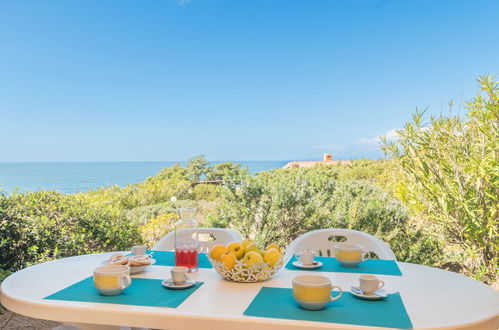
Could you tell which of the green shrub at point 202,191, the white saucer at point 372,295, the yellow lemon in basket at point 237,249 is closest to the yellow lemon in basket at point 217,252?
the yellow lemon in basket at point 237,249

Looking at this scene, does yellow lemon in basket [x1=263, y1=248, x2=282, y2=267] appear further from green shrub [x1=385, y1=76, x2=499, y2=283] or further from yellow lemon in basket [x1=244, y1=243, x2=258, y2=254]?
green shrub [x1=385, y1=76, x2=499, y2=283]

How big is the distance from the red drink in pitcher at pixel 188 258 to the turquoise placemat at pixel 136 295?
0.20 m

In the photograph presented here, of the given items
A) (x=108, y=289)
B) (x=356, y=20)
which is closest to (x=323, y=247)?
(x=108, y=289)

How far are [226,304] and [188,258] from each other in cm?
45

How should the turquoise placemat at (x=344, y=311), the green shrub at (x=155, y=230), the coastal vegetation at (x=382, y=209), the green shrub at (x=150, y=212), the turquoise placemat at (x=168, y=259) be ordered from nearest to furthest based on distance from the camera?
the turquoise placemat at (x=344, y=311) → the turquoise placemat at (x=168, y=259) → the coastal vegetation at (x=382, y=209) → the green shrub at (x=155, y=230) → the green shrub at (x=150, y=212)

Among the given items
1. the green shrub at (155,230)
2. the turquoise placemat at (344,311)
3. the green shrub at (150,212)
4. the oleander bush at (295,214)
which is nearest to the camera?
the turquoise placemat at (344,311)

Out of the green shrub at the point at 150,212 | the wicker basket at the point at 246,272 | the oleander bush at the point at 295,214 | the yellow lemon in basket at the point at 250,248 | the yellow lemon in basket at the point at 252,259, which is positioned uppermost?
the yellow lemon in basket at the point at 250,248

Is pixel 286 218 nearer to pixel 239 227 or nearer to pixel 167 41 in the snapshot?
pixel 239 227

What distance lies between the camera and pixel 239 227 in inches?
145

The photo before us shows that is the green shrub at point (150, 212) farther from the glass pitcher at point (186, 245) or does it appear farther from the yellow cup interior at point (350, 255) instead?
the yellow cup interior at point (350, 255)

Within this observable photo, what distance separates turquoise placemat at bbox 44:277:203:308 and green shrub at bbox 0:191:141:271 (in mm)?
1582

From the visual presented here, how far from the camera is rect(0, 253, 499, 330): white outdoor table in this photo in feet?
3.46

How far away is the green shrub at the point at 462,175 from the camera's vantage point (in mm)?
2926

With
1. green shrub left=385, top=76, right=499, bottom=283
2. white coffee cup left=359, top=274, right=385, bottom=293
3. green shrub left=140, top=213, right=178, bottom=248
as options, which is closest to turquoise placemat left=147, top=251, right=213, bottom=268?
white coffee cup left=359, top=274, right=385, bottom=293
